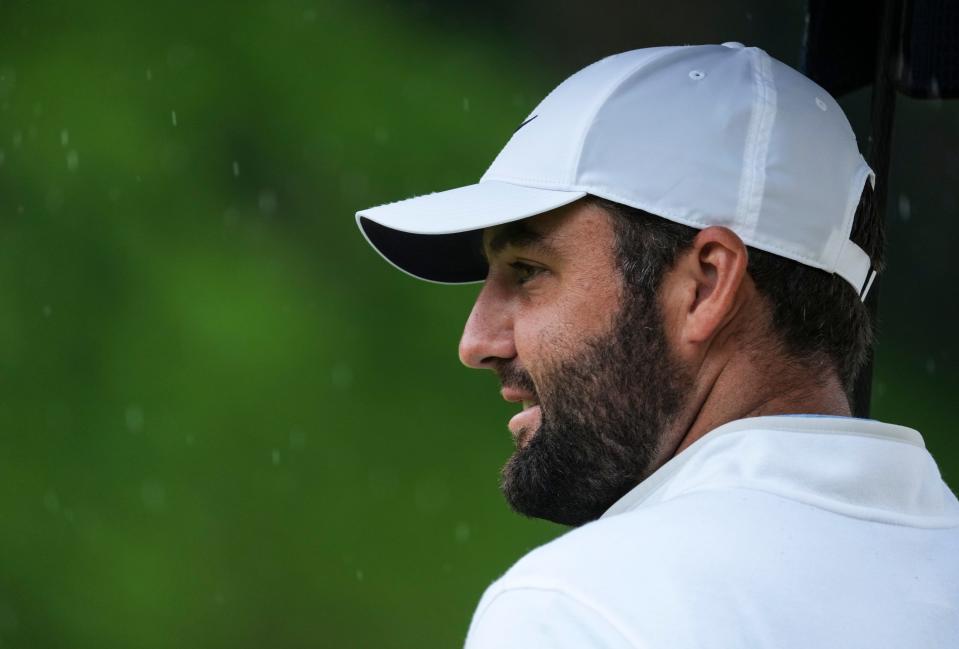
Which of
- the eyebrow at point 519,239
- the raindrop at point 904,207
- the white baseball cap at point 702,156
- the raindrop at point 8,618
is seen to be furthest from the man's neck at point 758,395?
the raindrop at point 8,618

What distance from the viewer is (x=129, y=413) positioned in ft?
14.9

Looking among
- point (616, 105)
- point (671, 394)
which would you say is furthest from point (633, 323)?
point (616, 105)

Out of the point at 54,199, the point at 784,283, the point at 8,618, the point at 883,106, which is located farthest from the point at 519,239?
the point at 8,618

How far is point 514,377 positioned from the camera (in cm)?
129

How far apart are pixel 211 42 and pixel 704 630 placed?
409 centimetres

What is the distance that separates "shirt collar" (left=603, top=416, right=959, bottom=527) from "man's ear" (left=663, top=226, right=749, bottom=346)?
0.56 ft

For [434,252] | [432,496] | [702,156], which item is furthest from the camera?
[432,496]

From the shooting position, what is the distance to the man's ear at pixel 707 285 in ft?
3.78

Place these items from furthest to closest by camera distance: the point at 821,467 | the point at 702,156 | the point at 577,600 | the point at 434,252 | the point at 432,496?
1. the point at 432,496
2. the point at 434,252
3. the point at 702,156
4. the point at 821,467
5. the point at 577,600

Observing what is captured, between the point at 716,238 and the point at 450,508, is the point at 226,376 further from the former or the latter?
the point at 716,238

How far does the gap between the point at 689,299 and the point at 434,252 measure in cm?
46

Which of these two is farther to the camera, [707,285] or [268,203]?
[268,203]

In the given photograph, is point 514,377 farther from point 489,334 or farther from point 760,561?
point 760,561

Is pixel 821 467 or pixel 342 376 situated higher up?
pixel 821 467
